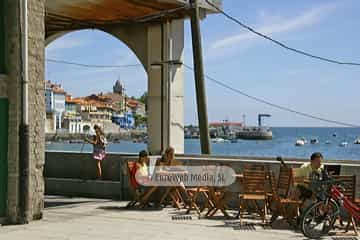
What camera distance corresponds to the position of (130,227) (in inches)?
412

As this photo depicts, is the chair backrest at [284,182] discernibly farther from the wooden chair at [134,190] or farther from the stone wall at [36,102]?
the stone wall at [36,102]

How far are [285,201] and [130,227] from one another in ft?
8.50

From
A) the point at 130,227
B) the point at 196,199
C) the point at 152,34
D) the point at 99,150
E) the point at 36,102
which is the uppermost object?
the point at 152,34

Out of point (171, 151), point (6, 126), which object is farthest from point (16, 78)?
point (171, 151)

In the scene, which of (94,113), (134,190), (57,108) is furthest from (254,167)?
(94,113)

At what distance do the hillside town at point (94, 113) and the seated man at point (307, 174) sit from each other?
13227 centimetres

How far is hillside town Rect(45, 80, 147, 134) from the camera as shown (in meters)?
156

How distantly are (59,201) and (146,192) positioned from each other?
230cm

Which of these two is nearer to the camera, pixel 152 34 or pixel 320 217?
pixel 320 217

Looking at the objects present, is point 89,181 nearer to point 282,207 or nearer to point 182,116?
point 182,116

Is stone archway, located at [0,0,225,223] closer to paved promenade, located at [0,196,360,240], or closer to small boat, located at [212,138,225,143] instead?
paved promenade, located at [0,196,360,240]

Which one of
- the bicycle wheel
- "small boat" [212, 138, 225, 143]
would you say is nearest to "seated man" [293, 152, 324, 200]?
the bicycle wheel

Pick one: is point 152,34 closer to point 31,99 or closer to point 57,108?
point 31,99

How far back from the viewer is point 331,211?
9.70m
